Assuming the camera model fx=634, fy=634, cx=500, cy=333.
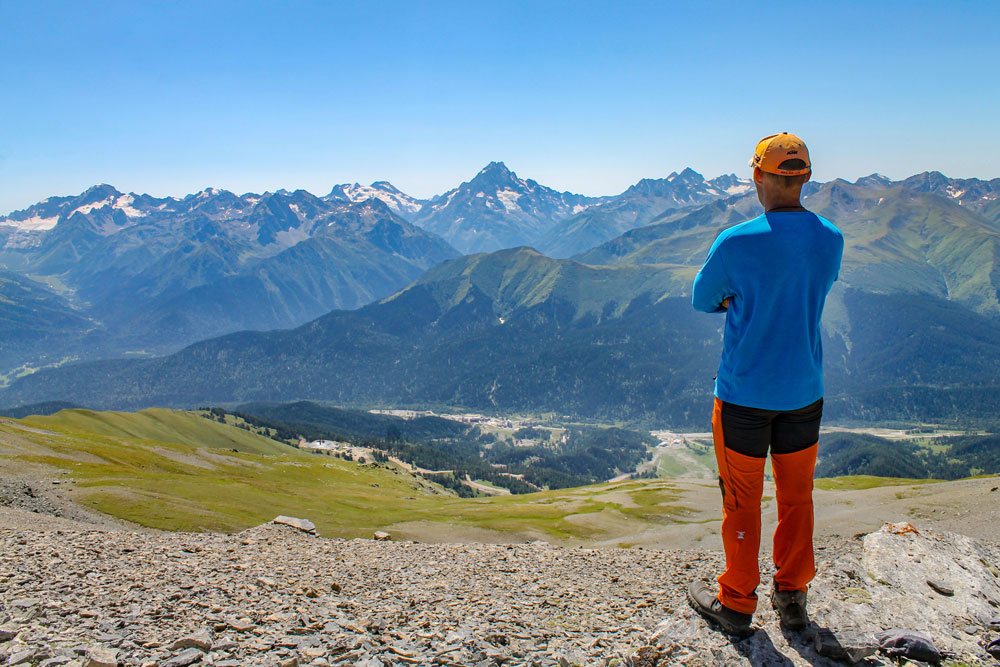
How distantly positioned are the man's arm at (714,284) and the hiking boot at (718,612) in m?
4.54

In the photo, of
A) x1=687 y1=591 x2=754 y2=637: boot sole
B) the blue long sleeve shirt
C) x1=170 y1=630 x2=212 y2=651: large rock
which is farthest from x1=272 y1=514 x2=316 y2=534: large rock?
the blue long sleeve shirt

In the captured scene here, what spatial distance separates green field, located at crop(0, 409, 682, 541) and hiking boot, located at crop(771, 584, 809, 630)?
46901 mm

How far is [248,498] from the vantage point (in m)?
69.4

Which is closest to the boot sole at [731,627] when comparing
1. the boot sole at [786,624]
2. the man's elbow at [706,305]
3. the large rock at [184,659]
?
the boot sole at [786,624]

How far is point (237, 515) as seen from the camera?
5662 cm

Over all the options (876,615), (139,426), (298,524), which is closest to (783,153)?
(876,615)

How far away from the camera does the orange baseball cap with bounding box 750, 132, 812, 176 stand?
365 inches

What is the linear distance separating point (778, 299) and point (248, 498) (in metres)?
70.7

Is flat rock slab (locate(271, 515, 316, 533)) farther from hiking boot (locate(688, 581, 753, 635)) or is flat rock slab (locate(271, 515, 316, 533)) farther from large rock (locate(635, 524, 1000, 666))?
hiking boot (locate(688, 581, 753, 635))

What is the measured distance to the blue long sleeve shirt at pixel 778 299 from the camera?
8.87 metres

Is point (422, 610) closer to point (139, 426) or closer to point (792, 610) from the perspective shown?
point (792, 610)

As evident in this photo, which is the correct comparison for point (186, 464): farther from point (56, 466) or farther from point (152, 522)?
point (152, 522)

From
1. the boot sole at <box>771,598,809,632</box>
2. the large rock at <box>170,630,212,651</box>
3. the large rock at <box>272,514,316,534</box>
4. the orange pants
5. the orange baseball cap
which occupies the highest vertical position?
the orange baseball cap

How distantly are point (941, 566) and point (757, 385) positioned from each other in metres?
8.26
